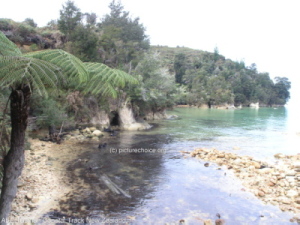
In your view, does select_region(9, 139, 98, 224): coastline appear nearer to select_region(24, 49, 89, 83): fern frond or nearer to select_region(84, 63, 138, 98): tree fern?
select_region(84, 63, 138, 98): tree fern

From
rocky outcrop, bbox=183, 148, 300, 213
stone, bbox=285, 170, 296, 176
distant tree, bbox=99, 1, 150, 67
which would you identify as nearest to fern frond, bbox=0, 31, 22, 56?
rocky outcrop, bbox=183, 148, 300, 213

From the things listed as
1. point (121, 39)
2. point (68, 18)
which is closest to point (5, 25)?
point (68, 18)

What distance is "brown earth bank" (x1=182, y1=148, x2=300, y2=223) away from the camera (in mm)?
7777

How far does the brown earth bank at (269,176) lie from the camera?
25.5 feet

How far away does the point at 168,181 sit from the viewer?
930 cm

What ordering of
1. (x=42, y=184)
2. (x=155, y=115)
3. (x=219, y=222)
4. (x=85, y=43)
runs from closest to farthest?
(x=219, y=222), (x=42, y=184), (x=85, y=43), (x=155, y=115)

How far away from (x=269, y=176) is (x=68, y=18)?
25.7 meters

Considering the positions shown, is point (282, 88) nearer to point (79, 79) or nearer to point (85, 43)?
point (85, 43)

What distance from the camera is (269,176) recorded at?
10.1m

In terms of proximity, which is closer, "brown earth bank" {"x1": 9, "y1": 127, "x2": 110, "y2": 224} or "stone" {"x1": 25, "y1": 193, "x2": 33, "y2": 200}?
"brown earth bank" {"x1": 9, "y1": 127, "x2": 110, "y2": 224}

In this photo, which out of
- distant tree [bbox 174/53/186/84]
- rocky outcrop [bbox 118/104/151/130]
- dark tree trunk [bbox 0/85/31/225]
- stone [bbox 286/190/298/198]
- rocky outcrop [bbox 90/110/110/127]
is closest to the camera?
dark tree trunk [bbox 0/85/31/225]

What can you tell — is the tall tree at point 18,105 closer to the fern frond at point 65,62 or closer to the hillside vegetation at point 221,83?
the fern frond at point 65,62

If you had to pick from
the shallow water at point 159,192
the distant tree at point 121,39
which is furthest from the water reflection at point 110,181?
the distant tree at point 121,39

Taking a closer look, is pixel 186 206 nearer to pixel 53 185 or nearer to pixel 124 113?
pixel 53 185
